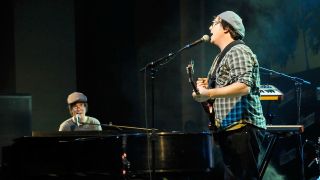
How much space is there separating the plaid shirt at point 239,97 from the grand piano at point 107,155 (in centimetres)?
115

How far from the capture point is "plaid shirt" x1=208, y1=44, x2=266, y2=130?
11.7ft

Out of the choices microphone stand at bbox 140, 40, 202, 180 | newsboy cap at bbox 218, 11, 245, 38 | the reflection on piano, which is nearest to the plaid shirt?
newsboy cap at bbox 218, 11, 245, 38

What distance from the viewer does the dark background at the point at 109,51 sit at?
7727 millimetres

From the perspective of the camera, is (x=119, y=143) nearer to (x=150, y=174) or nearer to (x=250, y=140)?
(x=150, y=174)

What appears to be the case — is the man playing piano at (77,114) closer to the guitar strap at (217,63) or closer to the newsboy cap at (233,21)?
the guitar strap at (217,63)

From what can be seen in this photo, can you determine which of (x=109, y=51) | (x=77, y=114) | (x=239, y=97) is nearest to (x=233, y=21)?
(x=239, y=97)

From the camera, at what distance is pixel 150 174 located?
497 cm

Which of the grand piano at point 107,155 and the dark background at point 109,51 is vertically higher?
the dark background at point 109,51

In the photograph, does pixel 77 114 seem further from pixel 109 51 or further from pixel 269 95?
pixel 269 95

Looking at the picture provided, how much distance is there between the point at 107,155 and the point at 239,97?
1800 mm

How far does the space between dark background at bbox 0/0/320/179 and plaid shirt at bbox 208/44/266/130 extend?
4.02 meters

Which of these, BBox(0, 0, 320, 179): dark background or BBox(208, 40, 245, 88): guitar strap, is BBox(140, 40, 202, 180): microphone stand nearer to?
BBox(208, 40, 245, 88): guitar strap

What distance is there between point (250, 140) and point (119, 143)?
68.9 inches

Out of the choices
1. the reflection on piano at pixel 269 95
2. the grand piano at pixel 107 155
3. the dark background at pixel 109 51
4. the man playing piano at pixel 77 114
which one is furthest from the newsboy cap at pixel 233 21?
the dark background at pixel 109 51
